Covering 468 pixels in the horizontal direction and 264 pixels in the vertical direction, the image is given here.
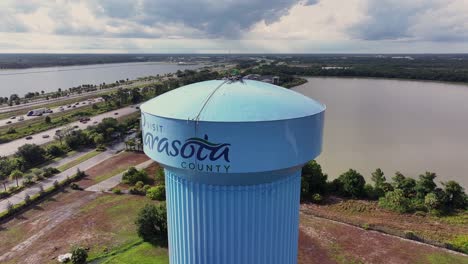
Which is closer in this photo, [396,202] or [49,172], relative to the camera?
[396,202]

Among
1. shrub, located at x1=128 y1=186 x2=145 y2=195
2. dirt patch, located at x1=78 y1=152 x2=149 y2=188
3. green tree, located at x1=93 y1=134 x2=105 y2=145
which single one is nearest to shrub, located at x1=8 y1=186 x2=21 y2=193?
Answer: dirt patch, located at x1=78 y1=152 x2=149 y2=188

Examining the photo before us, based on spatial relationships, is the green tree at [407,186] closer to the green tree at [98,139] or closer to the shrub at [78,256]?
the shrub at [78,256]

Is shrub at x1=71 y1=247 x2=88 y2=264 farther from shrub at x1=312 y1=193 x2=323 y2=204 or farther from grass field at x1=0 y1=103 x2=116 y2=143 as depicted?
grass field at x1=0 y1=103 x2=116 y2=143

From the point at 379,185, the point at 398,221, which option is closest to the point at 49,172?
the point at 379,185

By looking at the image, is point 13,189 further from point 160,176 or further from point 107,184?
point 160,176

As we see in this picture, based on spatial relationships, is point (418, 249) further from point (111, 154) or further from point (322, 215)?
point (111, 154)

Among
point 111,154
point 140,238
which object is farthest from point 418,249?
point 111,154

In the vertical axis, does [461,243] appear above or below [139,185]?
below
